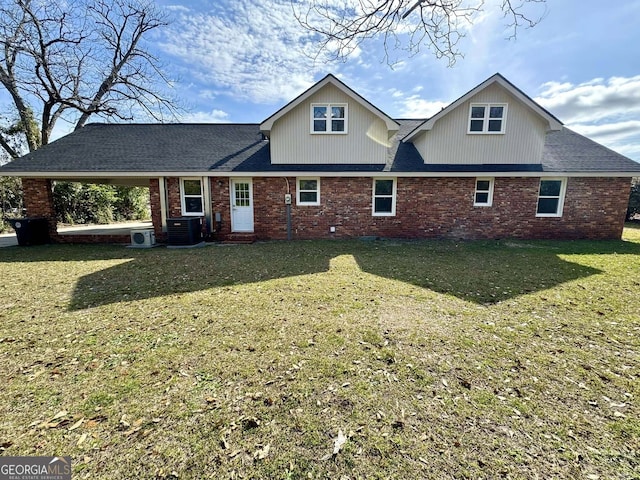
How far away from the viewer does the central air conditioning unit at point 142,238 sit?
33.9 ft

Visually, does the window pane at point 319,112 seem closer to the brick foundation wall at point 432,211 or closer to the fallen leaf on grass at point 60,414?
the brick foundation wall at point 432,211

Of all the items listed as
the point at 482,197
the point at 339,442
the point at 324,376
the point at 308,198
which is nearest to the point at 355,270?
the point at 324,376

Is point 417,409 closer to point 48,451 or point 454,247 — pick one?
point 48,451

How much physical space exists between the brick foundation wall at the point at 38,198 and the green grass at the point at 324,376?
614 cm

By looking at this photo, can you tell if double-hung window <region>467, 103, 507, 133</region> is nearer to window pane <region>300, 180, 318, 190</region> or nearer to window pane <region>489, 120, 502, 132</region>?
window pane <region>489, 120, 502, 132</region>

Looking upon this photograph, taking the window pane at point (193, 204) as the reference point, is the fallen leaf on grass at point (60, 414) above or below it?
below

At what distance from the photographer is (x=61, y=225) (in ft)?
52.1

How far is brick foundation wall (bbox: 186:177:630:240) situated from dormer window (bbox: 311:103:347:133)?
203cm

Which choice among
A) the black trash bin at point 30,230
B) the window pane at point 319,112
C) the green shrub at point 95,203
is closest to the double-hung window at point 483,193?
the window pane at point 319,112

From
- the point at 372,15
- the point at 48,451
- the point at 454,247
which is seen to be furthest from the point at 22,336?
the point at 454,247

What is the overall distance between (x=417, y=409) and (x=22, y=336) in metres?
4.95

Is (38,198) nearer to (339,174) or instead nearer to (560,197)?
(339,174)

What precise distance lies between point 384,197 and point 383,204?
27cm

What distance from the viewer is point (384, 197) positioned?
11.4 metres
